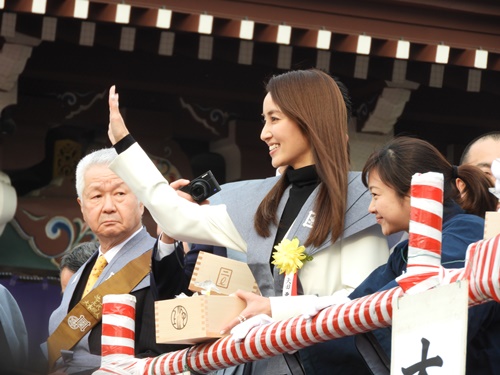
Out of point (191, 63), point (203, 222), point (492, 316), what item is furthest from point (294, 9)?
point (492, 316)

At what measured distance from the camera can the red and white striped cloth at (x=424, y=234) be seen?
10.0ft

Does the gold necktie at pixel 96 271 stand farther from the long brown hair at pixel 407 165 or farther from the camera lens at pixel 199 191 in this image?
the long brown hair at pixel 407 165

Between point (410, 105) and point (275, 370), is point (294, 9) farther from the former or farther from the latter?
point (275, 370)

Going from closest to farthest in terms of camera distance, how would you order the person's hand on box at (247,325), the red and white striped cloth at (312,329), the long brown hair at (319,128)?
the red and white striped cloth at (312,329) → the person's hand on box at (247,325) → the long brown hair at (319,128)

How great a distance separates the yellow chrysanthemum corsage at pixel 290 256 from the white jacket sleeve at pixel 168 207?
185 mm

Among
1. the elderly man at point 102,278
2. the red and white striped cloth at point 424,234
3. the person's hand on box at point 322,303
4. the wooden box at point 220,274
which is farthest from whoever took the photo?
the elderly man at point 102,278

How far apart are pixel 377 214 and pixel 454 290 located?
2.86 ft

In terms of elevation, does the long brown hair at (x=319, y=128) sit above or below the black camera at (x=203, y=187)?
above

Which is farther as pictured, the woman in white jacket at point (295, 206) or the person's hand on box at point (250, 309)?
the woman in white jacket at point (295, 206)

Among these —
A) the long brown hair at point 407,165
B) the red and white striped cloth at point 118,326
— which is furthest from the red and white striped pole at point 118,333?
the long brown hair at point 407,165

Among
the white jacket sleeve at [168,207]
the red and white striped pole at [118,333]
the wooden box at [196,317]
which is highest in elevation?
the white jacket sleeve at [168,207]

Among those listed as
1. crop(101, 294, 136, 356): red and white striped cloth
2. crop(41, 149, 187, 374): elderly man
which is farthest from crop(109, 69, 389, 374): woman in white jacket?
crop(41, 149, 187, 374): elderly man

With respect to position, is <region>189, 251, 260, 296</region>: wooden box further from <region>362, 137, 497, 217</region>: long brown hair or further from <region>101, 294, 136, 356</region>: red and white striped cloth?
<region>362, 137, 497, 217</region>: long brown hair

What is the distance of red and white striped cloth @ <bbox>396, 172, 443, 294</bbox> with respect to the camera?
305 cm
